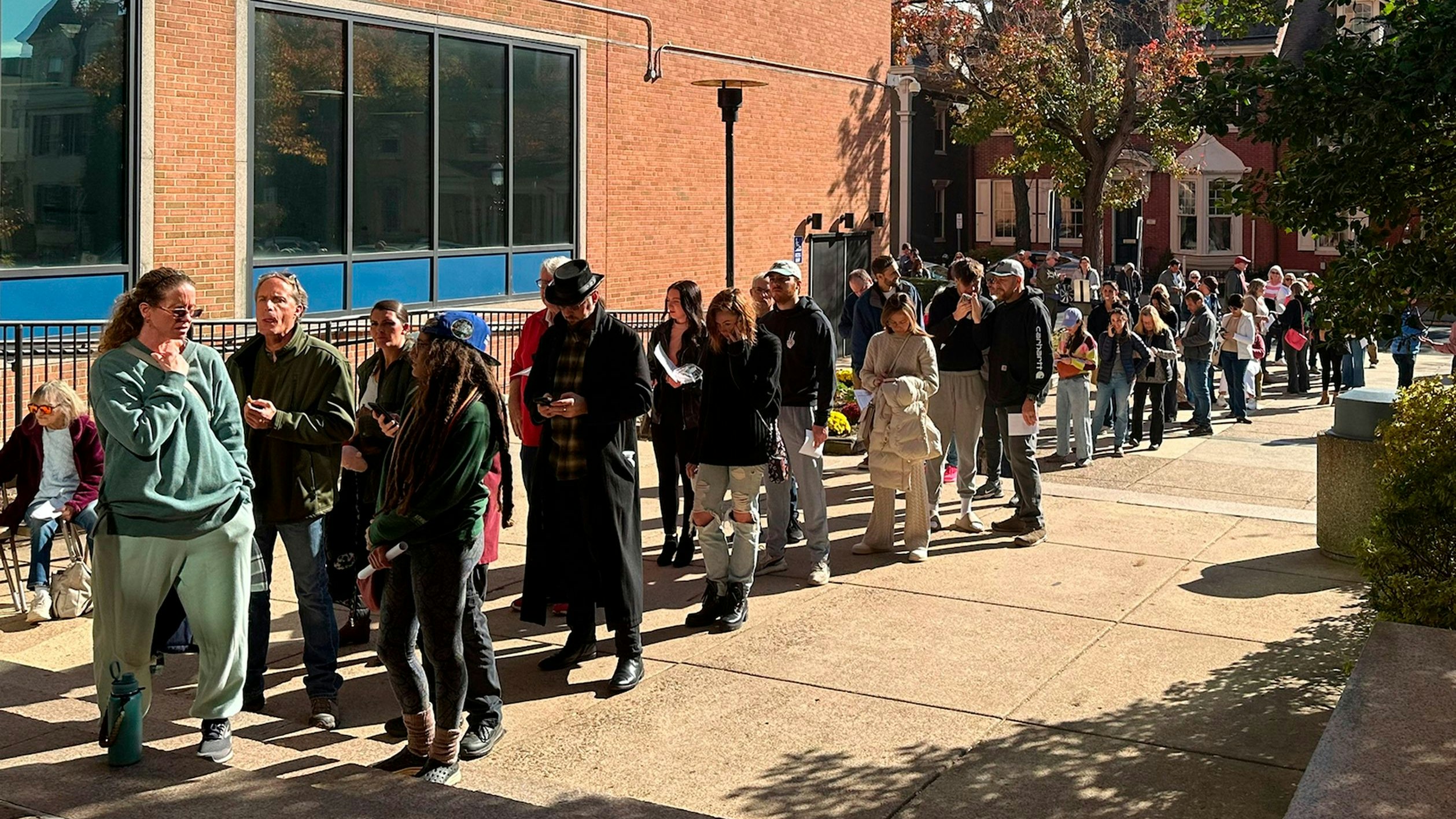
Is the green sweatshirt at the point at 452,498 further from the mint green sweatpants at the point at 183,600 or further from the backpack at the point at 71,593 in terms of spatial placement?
the backpack at the point at 71,593

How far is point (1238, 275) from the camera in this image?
29.0 metres

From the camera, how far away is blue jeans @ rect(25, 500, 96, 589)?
866 cm

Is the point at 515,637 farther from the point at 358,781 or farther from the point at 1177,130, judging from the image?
the point at 1177,130

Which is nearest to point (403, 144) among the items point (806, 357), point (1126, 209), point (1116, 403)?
point (1116, 403)

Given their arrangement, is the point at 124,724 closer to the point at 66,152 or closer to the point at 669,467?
the point at 669,467

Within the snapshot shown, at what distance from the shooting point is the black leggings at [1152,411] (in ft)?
52.0

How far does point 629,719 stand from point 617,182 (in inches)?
605

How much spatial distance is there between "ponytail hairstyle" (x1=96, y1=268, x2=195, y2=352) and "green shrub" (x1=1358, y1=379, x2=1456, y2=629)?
5.44m

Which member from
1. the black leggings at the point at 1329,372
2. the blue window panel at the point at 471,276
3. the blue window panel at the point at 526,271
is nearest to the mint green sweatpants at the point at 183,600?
the blue window panel at the point at 471,276

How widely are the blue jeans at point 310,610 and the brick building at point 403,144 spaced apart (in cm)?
836

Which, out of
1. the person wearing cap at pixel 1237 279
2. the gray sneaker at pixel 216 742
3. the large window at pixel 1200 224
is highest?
the large window at pixel 1200 224

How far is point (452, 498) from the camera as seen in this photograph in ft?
18.7

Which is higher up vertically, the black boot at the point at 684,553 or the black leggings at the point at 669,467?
the black leggings at the point at 669,467

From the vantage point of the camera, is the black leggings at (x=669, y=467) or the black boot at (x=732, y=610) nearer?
the black boot at (x=732, y=610)
